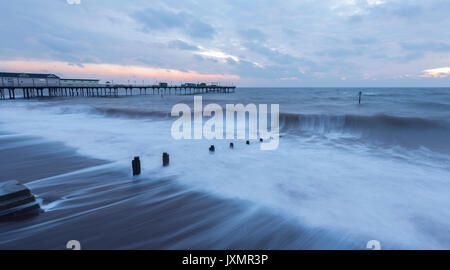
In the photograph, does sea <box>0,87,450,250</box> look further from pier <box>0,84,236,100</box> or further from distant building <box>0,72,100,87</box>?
pier <box>0,84,236,100</box>

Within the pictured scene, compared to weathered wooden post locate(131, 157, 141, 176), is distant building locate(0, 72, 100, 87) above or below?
above

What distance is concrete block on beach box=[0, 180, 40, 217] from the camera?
14.3ft

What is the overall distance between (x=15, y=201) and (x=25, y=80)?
68.6 m

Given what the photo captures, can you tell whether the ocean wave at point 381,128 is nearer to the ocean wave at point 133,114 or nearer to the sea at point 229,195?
the sea at point 229,195

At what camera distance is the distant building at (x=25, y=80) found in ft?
160

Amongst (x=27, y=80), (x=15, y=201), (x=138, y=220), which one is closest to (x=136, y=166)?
(x=138, y=220)

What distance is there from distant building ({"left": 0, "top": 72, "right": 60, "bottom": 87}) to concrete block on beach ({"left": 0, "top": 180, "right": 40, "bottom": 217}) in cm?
5730

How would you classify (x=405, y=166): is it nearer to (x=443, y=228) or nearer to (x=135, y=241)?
(x=443, y=228)

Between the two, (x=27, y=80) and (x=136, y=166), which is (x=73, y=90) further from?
(x=136, y=166)

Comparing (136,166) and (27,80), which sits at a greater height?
(27,80)

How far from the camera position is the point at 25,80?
55219 mm

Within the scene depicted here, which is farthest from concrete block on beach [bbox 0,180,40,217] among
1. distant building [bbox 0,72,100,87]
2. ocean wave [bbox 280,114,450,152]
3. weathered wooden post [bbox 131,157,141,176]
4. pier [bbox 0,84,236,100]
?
distant building [bbox 0,72,100,87]

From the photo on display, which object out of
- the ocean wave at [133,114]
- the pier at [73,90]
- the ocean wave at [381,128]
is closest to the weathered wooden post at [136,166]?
the ocean wave at [381,128]

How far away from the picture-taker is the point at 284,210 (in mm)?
5398
